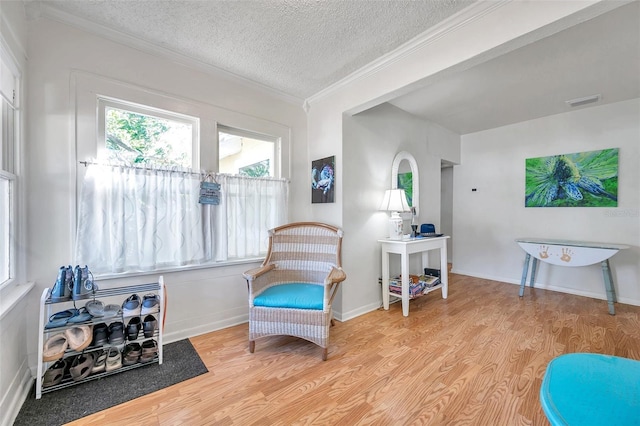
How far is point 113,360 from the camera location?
178 centimetres

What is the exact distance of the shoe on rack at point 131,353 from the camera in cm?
181

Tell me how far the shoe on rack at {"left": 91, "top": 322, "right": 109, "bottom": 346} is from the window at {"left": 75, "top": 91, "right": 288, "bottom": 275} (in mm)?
388

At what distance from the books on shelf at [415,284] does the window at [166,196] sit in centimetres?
147

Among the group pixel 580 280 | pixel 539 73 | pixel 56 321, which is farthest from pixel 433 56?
pixel 580 280

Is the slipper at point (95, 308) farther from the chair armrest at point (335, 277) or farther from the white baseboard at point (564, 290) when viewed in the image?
the white baseboard at point (564, 290)

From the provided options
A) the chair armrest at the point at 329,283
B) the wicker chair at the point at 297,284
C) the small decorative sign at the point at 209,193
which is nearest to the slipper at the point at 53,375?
the wicker chair at the point at 297,284

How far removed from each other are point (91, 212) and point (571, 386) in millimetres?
2684

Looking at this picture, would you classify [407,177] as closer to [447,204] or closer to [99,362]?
[447,204]

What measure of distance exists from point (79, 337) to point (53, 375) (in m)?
0.26

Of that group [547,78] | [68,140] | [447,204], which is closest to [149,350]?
[68,140]

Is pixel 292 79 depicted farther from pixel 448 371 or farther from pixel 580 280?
pixel 580 280

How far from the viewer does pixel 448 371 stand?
1798 millimetres

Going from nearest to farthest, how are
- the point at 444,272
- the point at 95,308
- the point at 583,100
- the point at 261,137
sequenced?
1. the point at 95,308
2. the point at 261,137
3. the point at 583,100
4. the point at 444,272

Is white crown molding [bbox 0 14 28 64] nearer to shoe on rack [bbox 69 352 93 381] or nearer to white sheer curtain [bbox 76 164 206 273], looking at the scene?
white sheer curtain [bbox 76 164 206 273]
